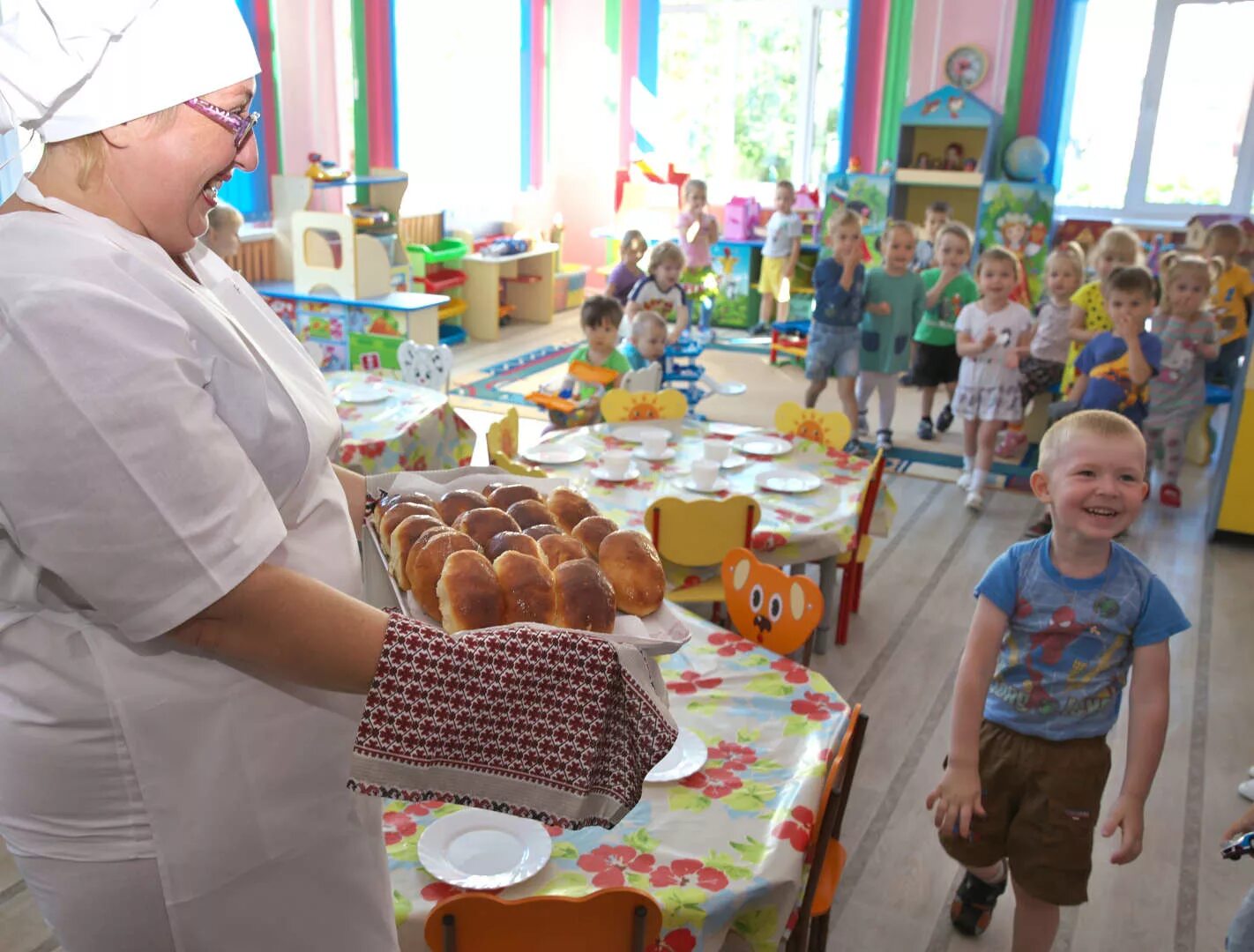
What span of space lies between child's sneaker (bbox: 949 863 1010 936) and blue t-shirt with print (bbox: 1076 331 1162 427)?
9.58 feet

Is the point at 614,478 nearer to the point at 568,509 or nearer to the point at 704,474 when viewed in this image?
the point at 704,474

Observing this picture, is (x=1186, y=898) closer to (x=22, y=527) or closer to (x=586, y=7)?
(x=22, y=527)

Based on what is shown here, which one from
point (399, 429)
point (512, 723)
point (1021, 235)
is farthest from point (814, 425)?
point (1021, 235)

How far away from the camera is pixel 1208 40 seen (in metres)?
8.59

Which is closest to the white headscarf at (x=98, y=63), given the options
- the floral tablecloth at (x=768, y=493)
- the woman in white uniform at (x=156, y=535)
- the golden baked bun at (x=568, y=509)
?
the woman in white uniform at (x=156, y=535)

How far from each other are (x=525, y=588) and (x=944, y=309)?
211 inches

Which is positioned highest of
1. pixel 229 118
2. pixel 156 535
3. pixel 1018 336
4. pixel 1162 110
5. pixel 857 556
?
pixel 1162 110

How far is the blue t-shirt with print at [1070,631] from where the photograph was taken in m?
1.96

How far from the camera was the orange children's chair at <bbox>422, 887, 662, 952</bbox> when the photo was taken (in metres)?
1.42

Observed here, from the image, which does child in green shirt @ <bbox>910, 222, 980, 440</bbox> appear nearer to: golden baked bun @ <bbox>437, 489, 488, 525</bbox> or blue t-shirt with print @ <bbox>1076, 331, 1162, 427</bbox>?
blue t-shirt with print @ <bbox>1076, 331, 1162, 427</bbox>

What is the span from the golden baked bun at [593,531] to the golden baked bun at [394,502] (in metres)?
0.23

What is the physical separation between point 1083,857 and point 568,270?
8835 mm

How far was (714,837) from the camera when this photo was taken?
1.69 m

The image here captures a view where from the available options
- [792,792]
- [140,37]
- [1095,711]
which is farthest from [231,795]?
[1095,711]
